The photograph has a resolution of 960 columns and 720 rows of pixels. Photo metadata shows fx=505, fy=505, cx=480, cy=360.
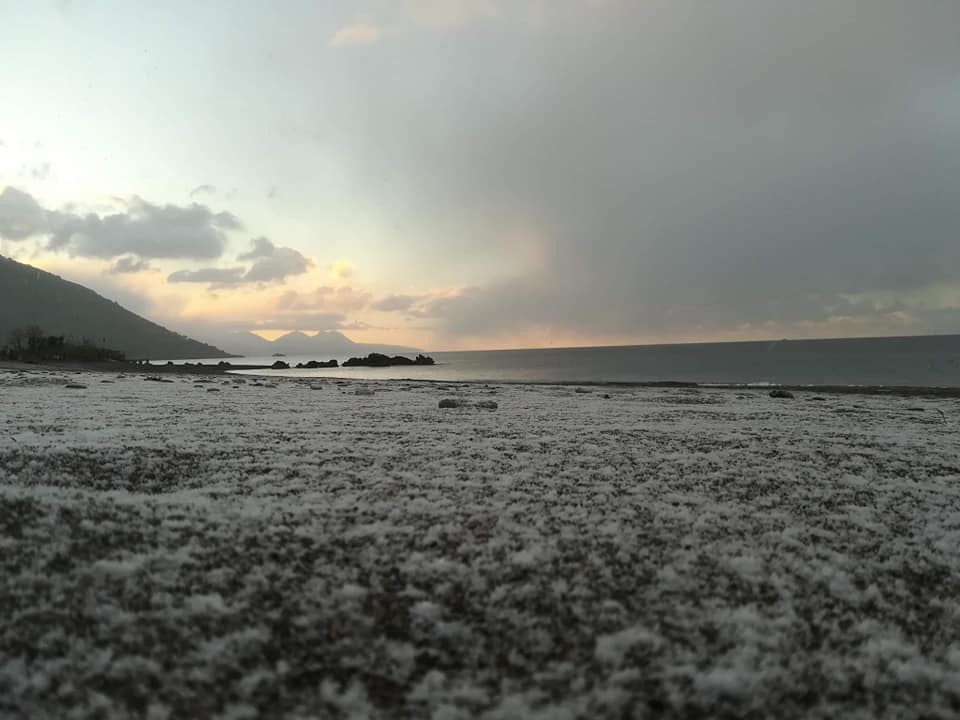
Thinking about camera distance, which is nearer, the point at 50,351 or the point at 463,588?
the point at 463,588

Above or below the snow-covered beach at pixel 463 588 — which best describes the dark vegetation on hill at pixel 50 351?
above

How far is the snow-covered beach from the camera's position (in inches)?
145

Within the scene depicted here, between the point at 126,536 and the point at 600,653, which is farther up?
the point at 126,536

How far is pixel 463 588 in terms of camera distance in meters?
5.09

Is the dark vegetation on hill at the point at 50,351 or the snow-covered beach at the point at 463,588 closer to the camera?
the snow-covered beach at the point at 463,588

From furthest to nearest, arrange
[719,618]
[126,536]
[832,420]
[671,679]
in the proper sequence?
1. [832,420]
2. [126,536]
3. [719,618]
4. [671,679]

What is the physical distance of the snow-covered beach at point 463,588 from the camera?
12.1 ft

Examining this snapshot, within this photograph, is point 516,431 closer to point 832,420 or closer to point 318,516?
point 318,516

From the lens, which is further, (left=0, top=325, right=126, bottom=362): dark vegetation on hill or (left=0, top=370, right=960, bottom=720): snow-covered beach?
(left=0, top=325, right=126, bottom=362): dark vegetation on hill

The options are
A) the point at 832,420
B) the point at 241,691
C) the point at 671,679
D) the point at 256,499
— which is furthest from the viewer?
the point at 832,420

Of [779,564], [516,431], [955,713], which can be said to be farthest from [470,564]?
[516,431]

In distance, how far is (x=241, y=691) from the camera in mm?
3596

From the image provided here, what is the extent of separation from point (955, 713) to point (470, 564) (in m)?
4.06

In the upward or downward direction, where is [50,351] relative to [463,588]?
upward
